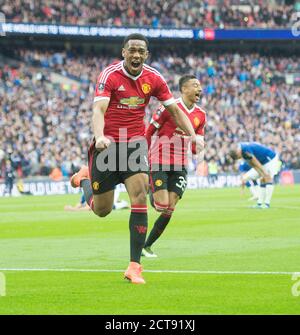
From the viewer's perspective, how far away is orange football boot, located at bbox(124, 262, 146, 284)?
402 inches

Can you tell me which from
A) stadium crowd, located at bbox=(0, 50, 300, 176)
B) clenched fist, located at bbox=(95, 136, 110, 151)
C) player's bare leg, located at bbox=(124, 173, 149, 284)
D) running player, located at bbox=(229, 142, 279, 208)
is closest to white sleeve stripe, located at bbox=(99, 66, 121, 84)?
clenched fist, located at bbox=(95, 136, 110, 151)

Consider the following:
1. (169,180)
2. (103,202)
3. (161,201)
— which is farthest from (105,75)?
(169,180)

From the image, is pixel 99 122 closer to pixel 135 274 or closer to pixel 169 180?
pixel 135 274

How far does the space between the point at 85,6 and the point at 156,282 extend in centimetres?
4647

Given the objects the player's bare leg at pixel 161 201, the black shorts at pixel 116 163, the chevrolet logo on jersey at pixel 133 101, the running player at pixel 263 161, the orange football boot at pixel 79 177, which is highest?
the chevrolet logo on jersey at pixel 133 101

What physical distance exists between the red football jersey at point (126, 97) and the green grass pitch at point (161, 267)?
177 centimetres

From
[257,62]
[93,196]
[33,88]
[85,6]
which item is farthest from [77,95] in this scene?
[93,196]

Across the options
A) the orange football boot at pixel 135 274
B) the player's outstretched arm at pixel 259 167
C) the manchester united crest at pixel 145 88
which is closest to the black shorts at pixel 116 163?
the manchester united crest at pixel 145 88

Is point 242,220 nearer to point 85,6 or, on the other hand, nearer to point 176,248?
point 176,248

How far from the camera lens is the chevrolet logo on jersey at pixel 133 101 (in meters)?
10.9

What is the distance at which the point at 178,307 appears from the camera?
27.6 ft

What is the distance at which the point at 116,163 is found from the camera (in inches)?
426

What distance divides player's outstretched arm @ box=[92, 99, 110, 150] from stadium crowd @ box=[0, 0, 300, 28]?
137ft

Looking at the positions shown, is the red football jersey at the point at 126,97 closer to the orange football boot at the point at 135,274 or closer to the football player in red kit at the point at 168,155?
the orange football boot at the point at 135,274
